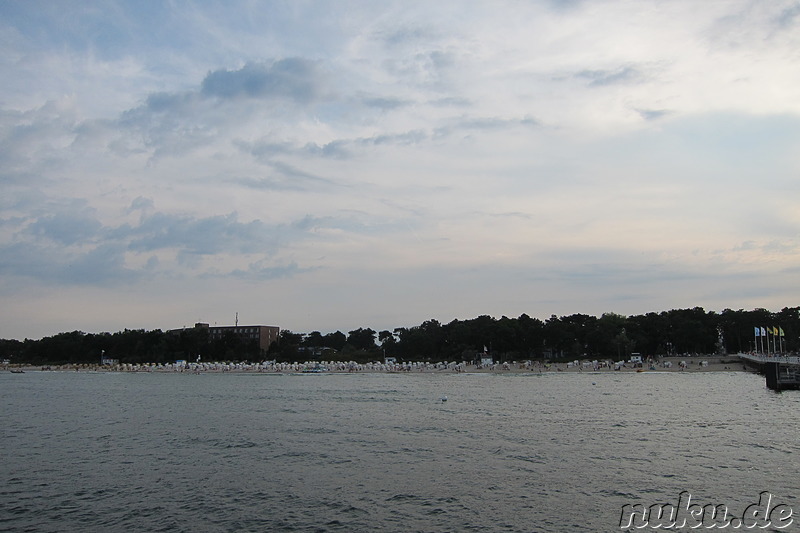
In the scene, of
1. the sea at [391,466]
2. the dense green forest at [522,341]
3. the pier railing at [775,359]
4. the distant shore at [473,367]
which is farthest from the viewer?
the dense green forest at [522,341]

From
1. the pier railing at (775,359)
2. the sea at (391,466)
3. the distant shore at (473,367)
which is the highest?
the pier railing at (775,359)

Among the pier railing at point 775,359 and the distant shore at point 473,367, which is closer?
the pier railing at point 775,359

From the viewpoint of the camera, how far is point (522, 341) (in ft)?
446

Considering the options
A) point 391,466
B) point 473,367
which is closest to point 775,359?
point 473,367

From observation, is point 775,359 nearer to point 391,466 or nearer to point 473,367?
point 473,367

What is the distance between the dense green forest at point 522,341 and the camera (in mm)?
133125

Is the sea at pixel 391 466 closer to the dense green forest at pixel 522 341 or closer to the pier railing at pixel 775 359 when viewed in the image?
the pier railing at pixel 775 359

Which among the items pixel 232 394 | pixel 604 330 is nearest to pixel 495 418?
pixel 232 394

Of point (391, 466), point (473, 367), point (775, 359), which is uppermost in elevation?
point (775, 359)

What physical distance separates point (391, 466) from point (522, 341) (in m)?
113

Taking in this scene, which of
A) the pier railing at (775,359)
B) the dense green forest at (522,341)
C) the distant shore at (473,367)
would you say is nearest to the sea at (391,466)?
the pier railing at (775,359)

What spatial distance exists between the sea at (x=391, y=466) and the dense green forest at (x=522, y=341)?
8465cm

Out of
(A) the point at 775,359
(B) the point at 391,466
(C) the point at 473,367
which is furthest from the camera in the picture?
(C) the point at 473,367

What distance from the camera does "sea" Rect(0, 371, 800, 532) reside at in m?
19.2
